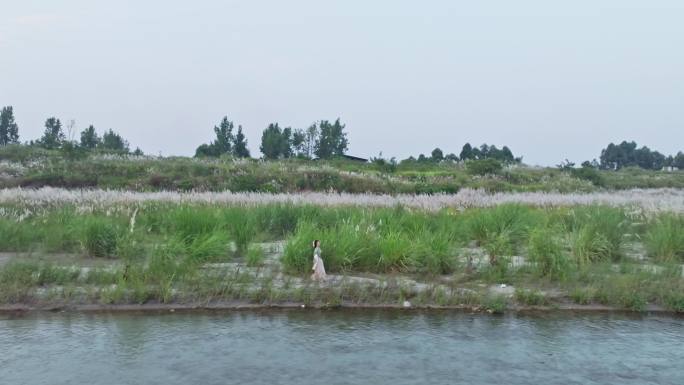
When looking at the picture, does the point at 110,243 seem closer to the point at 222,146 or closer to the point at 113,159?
the point at 113,159

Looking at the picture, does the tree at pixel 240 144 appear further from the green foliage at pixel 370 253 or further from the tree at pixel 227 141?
the green foliage at pixel 370 253

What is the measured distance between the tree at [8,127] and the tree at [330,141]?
115ft

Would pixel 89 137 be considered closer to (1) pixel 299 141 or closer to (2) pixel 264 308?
(1) pixel 299 141

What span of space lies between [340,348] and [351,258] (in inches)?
146

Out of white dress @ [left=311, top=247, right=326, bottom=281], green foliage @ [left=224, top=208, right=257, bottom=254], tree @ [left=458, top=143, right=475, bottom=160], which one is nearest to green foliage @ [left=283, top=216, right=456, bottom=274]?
white dress @ [left=311, top=247, right=326, bottom=281]

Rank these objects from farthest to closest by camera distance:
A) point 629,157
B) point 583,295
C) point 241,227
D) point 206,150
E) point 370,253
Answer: point 629,157 → point 206,150 → point 241,227 → point 370,253 → point 583,295

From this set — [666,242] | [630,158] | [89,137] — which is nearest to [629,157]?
[630,158]

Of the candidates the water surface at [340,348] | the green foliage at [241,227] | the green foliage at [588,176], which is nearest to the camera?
the water surface at [340,348]

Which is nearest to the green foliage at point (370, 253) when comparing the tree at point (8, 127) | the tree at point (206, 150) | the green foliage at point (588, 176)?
the green foliage at point (588, 176)

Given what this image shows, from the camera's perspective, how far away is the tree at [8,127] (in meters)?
74.1

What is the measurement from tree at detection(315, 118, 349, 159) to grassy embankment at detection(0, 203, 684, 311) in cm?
5370

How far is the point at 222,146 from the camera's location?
66.1m

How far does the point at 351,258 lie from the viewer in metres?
11.3

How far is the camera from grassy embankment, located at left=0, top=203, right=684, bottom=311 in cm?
966
